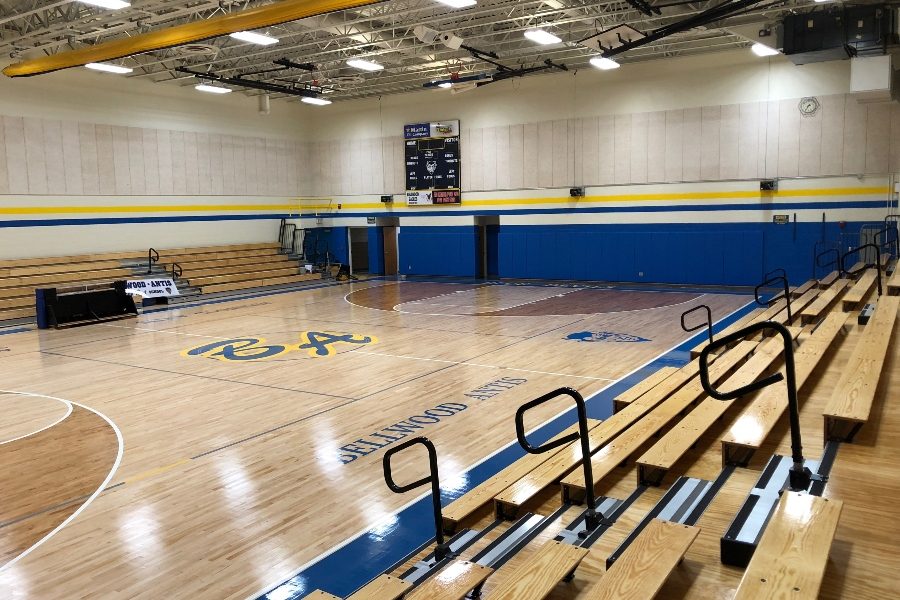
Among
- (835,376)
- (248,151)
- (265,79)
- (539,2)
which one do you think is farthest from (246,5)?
(835,376)

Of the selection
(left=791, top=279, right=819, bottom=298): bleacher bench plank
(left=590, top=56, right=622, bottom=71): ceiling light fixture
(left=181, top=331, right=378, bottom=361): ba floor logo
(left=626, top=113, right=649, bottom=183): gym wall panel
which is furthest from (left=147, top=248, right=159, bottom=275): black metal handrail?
(left=791, top=279, right=819, bottom=298): bleacher bench plank

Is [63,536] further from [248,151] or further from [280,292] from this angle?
[248,151]

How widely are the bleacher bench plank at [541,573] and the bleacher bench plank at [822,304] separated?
282 inches

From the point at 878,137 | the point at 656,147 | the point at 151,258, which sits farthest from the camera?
the point at 151,258

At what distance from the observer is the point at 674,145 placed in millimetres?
20047

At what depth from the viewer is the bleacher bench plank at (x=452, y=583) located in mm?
3420

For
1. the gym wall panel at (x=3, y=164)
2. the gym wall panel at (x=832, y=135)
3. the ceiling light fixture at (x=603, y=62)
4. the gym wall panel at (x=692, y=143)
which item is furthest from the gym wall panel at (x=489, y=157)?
the gym wall panel at (x=3, y=164)

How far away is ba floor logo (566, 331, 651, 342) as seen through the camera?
39.8ft

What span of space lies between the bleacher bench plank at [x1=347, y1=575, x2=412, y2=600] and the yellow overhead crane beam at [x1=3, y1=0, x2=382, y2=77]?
31.7ft

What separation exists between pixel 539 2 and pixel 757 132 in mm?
7408

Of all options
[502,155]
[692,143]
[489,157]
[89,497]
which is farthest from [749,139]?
[89,497]

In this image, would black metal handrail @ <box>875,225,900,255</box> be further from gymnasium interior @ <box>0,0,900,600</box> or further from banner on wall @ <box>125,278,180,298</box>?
banner on wall @ <box>125,278,180,298</box>

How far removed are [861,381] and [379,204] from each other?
2113 cm

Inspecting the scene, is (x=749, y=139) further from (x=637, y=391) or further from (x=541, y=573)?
(x=541, y=573)
